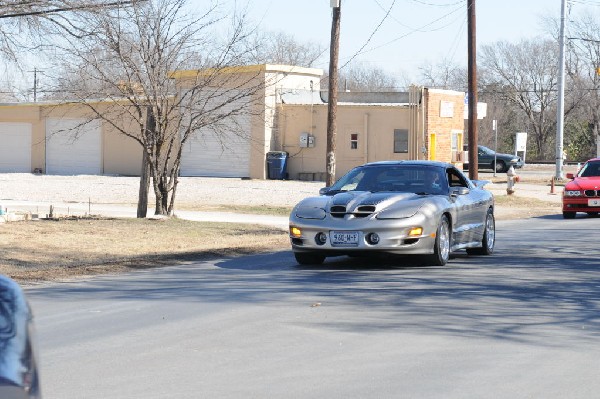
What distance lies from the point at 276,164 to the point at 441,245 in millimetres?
29648

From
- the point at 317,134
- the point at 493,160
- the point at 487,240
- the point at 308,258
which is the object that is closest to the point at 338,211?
the point at 308,258

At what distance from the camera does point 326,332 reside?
9.05 meters

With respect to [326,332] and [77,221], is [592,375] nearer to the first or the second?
[326,332]

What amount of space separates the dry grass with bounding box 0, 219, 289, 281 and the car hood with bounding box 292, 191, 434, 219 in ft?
7.73

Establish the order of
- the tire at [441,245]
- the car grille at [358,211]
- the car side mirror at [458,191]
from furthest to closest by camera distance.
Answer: the car side mirror at [458,191] → the tire at [441,245] → the car grille at [358,211]

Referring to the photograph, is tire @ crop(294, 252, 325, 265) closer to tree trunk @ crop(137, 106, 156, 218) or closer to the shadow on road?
the shadow on road

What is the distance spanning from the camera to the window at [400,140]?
42906 mm

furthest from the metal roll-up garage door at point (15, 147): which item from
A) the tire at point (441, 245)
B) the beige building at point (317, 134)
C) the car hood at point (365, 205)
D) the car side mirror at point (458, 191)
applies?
the tire at point (441, 245)

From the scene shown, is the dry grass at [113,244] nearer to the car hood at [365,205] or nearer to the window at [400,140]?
the car hood at [365,205]

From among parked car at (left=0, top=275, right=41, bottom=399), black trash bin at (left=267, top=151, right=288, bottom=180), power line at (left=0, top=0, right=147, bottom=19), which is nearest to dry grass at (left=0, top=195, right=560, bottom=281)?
power line at (left=0, top=0, right=147, bottom=19)

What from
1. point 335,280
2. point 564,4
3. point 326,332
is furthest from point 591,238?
point 564,4

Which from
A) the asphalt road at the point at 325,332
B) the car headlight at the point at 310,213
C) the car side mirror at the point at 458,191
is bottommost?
the asphalt road at the point at 325,332

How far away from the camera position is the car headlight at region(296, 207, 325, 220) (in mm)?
14016

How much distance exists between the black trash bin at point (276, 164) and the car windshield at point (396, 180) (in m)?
28.4
